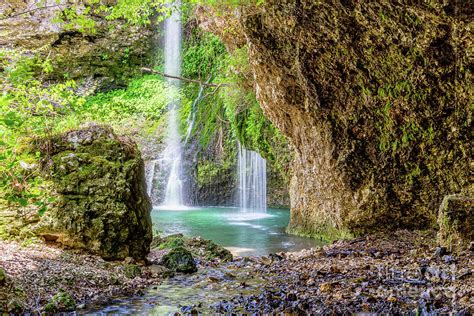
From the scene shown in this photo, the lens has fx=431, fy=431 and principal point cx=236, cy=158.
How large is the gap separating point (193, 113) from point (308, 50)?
47.9ft

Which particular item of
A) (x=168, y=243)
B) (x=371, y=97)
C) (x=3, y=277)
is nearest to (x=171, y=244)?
(x=168, y=243)

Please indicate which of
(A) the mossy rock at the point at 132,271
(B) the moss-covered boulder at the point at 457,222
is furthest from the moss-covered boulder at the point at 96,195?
(B) the moss-covered boulder at the point at 457,222

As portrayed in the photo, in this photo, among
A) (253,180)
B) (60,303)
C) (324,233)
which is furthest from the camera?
(253,180)

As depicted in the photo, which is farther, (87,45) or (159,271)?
(87,45)

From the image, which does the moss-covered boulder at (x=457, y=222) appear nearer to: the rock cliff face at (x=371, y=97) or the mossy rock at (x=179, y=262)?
the rock cliff face at (x=371, y=97)

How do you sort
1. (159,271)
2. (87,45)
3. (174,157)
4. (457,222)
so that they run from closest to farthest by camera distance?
(159,271)
(457,222)
(174,157)
(87,45)

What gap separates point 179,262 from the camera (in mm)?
6922

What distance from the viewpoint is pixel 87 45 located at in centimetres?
2341

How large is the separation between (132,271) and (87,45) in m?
20.1

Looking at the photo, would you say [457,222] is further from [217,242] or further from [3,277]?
[217,242]

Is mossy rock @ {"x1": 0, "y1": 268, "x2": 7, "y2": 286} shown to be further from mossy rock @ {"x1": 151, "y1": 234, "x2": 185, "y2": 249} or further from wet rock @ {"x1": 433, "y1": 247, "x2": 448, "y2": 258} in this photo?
wet rock @ {"x1": 433, "y1": 247, "x2": 448, "y2": 258}

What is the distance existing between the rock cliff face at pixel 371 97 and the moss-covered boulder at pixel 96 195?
3.93 metres

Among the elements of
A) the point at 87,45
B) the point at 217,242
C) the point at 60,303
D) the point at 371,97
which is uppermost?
the point at 87,45

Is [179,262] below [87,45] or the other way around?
below
